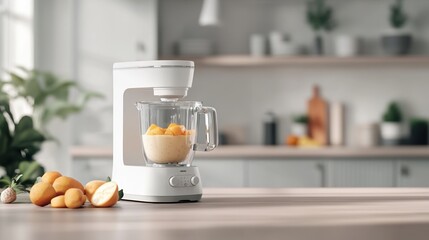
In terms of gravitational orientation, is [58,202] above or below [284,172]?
above

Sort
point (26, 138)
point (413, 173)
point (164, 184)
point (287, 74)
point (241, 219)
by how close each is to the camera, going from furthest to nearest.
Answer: point (287, 74) → point (413, 173) → point (26, 138) → point (164, 184) → point (241, 219)

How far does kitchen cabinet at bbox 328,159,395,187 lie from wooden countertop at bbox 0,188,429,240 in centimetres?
256

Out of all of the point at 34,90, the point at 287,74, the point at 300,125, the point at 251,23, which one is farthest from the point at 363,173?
the point at 34,90

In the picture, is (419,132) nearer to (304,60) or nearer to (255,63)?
(304,60)

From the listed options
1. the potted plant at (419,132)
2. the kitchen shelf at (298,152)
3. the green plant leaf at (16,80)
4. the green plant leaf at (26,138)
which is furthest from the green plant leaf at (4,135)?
the potted plant at (419,132)

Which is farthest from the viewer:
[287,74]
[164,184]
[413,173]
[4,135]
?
[287,74]

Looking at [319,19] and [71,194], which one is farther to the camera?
[319,19]

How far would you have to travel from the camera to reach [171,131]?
2168 mm

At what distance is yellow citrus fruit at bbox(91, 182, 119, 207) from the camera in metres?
1.95

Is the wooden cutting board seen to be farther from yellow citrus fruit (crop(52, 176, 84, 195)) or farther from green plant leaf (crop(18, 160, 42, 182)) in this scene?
yellow citrus fruit (crop(52, 176, 84, 195))

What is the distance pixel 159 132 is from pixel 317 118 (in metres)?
3.41

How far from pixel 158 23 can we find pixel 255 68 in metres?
0.73

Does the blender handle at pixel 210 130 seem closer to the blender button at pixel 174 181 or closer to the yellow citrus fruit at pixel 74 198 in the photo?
the blender button at pixel 174 181

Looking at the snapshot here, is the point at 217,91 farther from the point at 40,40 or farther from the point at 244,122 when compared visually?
the point at 40,40
